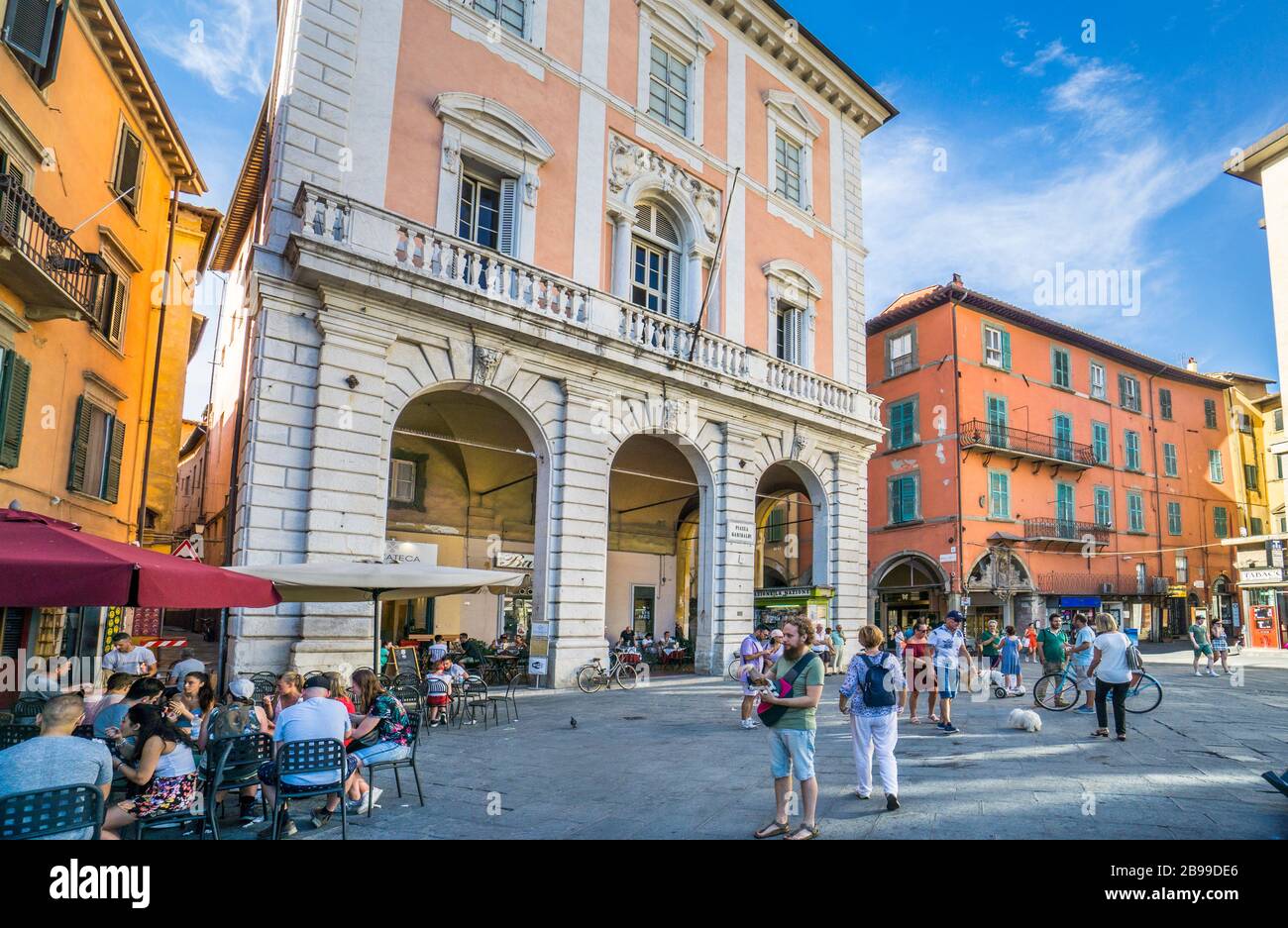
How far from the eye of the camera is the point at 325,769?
223 inches

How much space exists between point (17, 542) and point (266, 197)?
1008 centimetres

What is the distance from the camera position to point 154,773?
5.21 m

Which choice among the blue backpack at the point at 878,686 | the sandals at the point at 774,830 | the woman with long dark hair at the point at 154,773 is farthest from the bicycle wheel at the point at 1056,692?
the woman with long dark hair at the point at 154,773

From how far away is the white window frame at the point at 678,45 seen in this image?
1858 cm

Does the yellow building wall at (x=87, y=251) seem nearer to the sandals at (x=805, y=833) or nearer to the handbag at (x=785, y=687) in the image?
the handbag at (x=785, y=687)

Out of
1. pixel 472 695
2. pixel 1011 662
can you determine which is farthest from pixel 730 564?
pixel 472 695

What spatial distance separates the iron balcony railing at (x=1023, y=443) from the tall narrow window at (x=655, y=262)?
52.0 ft

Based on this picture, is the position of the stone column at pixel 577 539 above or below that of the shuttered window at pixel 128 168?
below

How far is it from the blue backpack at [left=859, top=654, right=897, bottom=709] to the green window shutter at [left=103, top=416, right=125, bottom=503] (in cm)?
1592

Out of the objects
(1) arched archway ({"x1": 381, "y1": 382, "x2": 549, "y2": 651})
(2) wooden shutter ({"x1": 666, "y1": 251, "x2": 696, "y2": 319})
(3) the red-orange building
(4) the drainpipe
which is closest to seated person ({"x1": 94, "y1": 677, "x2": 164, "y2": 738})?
(1) arched archway ({"x1": 381, "y1": 382, "x2": 549, "y2": 651})
